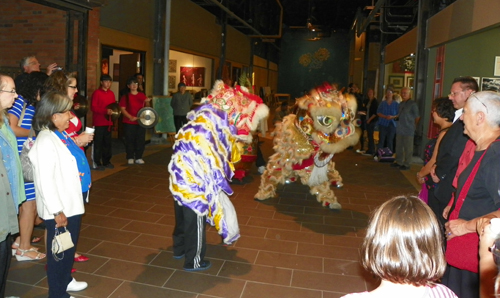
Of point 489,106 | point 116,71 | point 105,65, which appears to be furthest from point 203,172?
point 116,71

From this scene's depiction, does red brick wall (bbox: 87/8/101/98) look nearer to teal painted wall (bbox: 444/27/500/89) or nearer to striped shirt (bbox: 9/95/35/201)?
striped shirt (bbox: 9/95/35/201)

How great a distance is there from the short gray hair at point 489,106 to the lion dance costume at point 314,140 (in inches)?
114

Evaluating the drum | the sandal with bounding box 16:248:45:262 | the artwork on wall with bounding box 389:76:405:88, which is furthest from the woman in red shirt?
the artwork on wall with bounding box 389:76:405:88

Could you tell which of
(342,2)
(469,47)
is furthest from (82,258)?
(342,2)

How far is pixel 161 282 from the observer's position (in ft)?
11.5

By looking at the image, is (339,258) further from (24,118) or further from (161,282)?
(24,118)

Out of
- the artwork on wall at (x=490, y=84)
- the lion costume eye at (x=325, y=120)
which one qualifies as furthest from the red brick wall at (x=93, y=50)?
the artwork on wall at (x=490, y=84)

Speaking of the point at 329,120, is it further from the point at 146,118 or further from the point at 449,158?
the point at 146,118

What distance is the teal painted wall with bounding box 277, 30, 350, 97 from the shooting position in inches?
1050

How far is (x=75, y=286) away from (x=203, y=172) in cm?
130

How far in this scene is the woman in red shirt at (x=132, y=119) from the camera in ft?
25.9

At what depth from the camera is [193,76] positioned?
1419cm

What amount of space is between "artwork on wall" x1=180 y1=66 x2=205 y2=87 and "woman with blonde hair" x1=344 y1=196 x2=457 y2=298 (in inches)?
505

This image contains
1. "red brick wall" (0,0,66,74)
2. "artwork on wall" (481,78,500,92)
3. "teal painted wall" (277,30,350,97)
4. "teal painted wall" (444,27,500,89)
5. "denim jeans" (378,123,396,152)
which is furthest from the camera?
"teal painted wall" (277,30,350,97)
